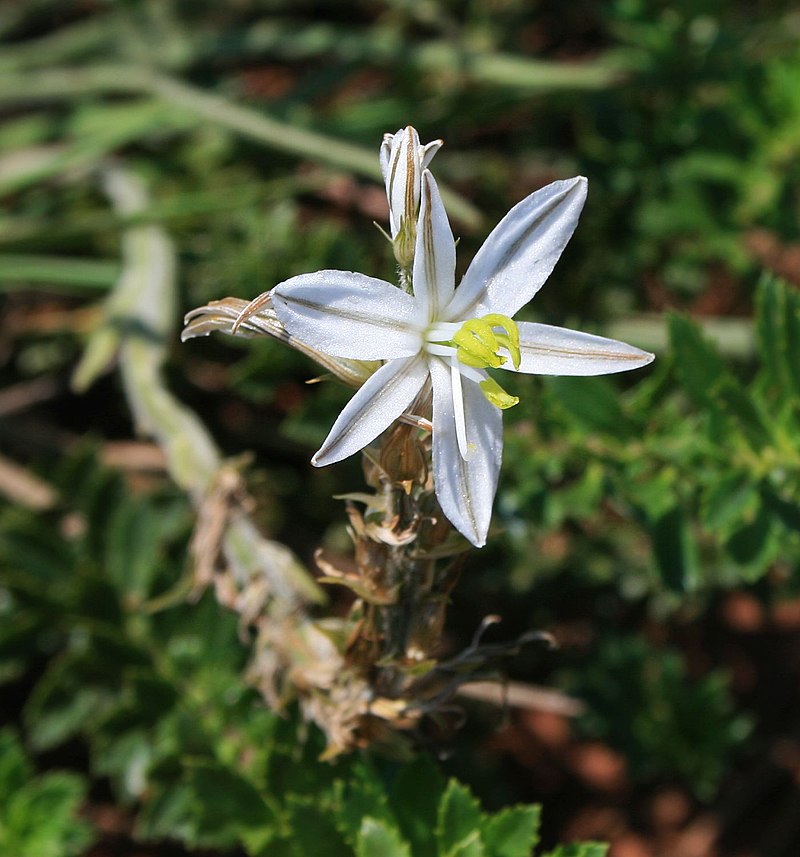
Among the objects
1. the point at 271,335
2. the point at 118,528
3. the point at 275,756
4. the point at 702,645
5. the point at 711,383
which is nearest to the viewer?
the point at 271,335

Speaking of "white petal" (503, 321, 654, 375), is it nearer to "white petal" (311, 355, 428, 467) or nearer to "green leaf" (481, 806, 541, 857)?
"white petal" (311, 355, 428, 467)

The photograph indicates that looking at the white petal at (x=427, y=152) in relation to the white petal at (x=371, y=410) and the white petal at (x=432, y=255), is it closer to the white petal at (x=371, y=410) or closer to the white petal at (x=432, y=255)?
the white petal at (x=432, y=255)

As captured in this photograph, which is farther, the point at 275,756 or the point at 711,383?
the point at 711,383

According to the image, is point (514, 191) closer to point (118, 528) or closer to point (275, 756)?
point (118, 528)

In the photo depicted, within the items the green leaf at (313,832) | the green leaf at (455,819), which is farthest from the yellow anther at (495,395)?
the green leaf at (313,832)

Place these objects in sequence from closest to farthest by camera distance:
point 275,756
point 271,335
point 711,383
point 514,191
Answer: point 271,335 → point 275,756 → point 711,383 → point 514,191

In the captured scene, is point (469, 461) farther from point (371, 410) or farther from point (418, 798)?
point (418, 798)

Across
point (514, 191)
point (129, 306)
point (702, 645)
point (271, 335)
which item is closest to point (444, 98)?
point (514, 191)

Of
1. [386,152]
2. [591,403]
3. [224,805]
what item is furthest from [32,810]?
[386,152]
